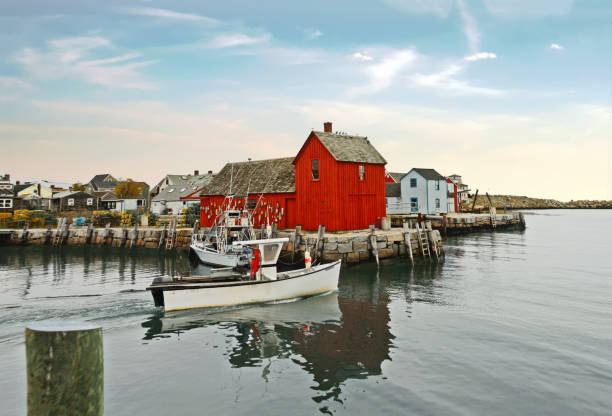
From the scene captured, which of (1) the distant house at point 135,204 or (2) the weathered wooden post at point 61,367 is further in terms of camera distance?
(1) the distant house at point 135,204

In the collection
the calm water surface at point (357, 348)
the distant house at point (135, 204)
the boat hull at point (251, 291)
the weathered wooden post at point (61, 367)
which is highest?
the distant house at point (135, 204)

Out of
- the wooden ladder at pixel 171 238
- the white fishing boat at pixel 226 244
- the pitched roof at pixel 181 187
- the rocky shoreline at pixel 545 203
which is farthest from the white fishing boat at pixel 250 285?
the rocky shoreline at pixel 545 203

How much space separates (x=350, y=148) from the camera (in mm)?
31062

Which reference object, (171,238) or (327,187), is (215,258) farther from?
(171,238)

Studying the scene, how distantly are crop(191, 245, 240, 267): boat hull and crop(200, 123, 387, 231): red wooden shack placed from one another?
612 cm

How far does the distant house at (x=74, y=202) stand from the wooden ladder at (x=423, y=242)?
215 ft

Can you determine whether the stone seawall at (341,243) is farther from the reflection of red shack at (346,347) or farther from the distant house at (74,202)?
the distant house at (74,202)

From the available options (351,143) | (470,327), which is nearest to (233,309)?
(470,327)

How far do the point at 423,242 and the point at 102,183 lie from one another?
8942 cm

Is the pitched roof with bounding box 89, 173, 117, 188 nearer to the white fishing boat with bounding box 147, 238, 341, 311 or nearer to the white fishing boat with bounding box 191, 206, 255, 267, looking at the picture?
the white fishing boat with bounding box 191, 206, 255, 267

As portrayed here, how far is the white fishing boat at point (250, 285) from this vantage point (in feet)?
47.8

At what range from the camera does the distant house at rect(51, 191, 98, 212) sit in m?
71.7

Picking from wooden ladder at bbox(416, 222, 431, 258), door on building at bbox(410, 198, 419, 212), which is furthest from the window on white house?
door on building at bbox(410, 198, 419, 212)

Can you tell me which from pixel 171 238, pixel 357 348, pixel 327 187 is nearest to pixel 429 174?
pixel 327 187
